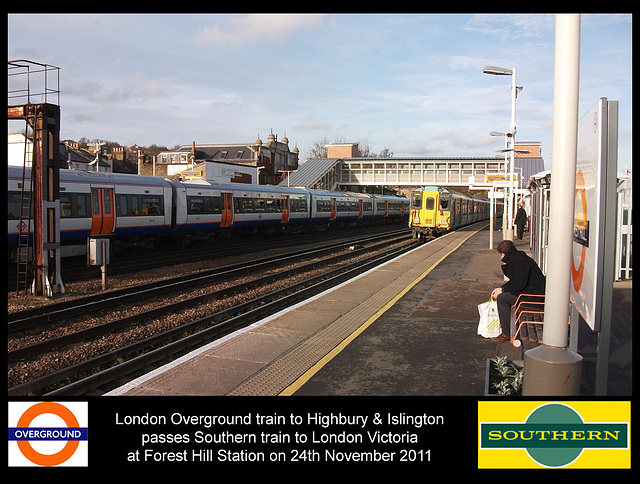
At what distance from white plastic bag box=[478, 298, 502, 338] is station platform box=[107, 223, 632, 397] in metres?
0.14

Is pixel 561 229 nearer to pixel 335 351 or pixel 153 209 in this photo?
pixel 335 351

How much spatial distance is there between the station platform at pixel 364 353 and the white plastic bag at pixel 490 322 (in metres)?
0.14

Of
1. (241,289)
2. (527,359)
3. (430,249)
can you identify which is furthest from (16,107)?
(430,249)

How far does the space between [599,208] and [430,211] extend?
2527cm

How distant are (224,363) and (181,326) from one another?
2.58 m

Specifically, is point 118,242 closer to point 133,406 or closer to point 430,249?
point 430,249

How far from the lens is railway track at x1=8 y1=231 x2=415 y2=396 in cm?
625

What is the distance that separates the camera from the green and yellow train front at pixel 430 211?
28453 mm

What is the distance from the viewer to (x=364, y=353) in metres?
6.28

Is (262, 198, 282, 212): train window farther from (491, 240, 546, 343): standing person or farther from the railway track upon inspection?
(491, 240, 546, 343): standing person

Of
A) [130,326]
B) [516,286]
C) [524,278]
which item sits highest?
[524,278]

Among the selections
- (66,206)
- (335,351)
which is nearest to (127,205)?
(66,206)

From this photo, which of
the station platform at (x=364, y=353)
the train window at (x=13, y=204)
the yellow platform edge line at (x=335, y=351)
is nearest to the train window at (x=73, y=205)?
the train window at (x=13, y=204)

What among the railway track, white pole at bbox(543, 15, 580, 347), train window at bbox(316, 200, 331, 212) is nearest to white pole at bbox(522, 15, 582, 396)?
white pole at bbox(543, 15, 580, 347)
